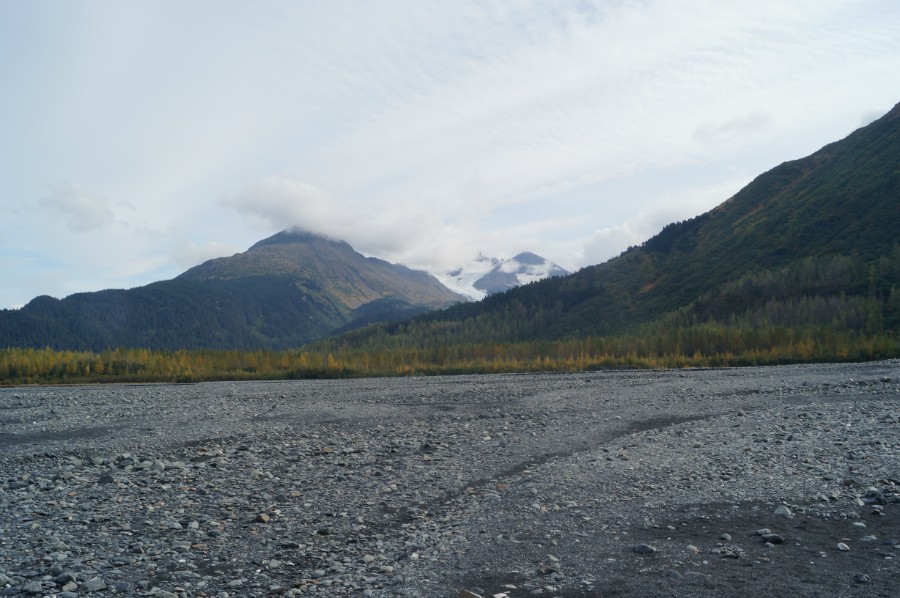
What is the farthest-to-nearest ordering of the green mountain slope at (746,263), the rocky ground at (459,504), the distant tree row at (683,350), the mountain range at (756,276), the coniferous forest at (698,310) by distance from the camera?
the green mountain slope at (746,263), the mountain range at (756,276), the coniferous forest at (698,310), the distant tree row at (683,350), the rocky ground at (459,504)

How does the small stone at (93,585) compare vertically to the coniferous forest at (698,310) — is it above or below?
below

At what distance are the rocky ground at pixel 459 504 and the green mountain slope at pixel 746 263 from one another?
47.1 metres

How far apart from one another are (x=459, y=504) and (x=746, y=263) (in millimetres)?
91297

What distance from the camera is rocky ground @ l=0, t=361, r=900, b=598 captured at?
6438 millimetres

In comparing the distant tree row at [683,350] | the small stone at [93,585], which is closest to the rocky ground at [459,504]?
the small stone at [93,585]

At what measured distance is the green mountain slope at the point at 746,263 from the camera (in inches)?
2734

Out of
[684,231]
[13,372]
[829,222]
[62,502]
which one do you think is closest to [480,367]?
[13,372]

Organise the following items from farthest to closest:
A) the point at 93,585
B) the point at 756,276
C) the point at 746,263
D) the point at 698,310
A: the point at 746,263 < the point at 756,276 < the point at 698,310 < the point at 93,585

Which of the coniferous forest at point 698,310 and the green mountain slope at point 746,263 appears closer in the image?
the coniferous forest at point 698,310

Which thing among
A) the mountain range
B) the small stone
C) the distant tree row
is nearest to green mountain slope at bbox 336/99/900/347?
the mountain range

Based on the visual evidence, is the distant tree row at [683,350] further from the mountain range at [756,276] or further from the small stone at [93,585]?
the small stone at [93,585]

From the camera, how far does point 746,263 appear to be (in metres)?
89.3

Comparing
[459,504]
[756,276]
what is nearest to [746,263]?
[756,276]

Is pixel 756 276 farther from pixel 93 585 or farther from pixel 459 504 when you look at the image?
pixel 93 585
